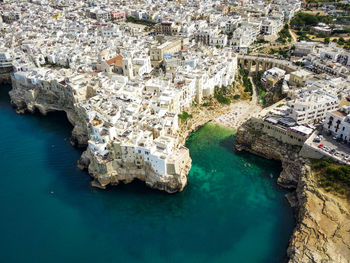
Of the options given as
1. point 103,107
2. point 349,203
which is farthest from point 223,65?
point 349,203

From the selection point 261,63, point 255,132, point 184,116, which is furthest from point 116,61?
point 261,63

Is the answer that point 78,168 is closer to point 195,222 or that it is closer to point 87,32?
point 195,222

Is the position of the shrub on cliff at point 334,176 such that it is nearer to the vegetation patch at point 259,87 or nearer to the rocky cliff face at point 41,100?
the vegetation patch at point 259,87

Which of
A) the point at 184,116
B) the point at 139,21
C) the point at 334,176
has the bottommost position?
the point at 184,116

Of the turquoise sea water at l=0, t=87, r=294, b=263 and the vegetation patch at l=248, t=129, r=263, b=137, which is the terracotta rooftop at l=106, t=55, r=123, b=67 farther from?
the vegetation patch at l=248, t=129, r=263, b=137

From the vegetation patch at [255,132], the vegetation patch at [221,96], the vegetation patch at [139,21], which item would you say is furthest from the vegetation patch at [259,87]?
the vegetation patch at [139,21]

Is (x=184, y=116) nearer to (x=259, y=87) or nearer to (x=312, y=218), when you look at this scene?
(x=259, y=87)

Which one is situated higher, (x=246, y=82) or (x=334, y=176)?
(x=246, y=82)
